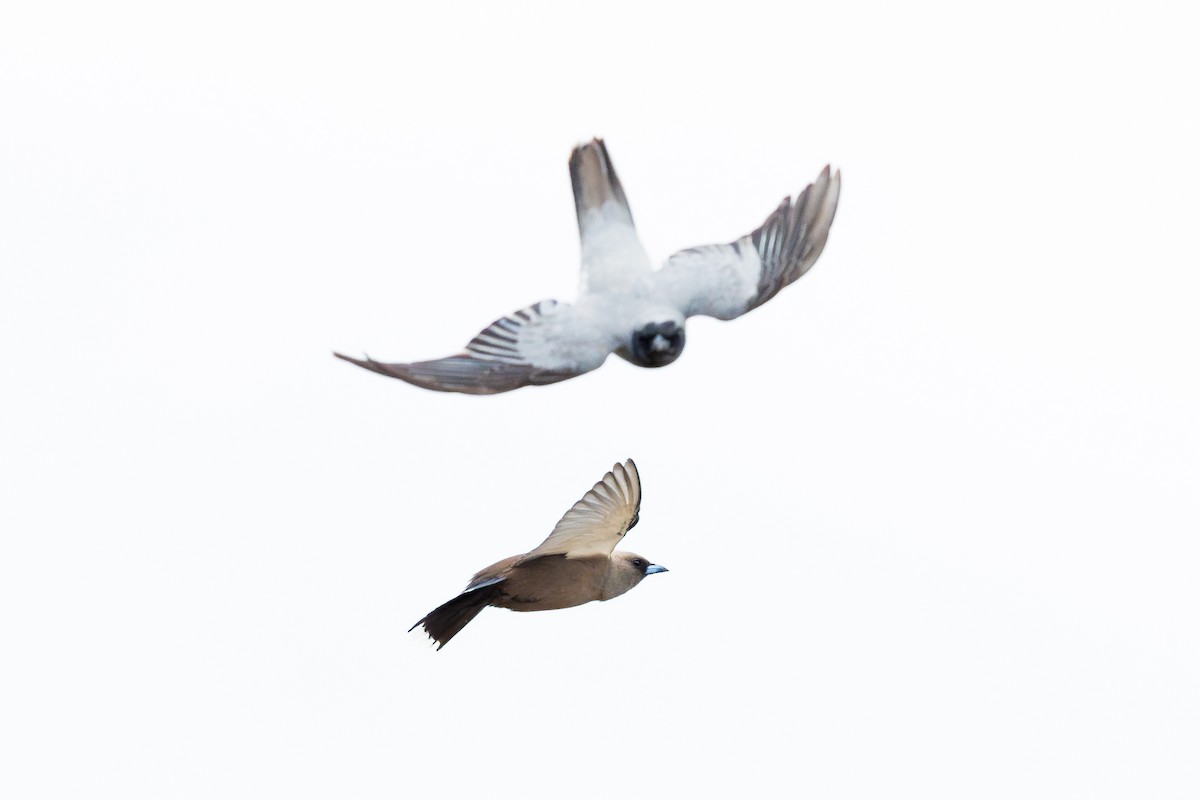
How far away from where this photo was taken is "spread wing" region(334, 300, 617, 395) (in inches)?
386

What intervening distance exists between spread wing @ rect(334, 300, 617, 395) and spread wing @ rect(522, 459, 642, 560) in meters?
0.91

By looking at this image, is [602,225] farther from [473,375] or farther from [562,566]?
[562,566]

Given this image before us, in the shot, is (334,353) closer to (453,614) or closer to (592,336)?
(592,336)

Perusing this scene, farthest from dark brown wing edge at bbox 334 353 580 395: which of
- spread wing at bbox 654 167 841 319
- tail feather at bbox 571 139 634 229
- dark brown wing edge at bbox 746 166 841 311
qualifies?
dark brown wing edge at bbox 746 166 841 311

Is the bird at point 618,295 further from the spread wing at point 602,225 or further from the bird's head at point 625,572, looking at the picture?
the bird's head at point 625,572

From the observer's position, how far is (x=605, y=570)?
11.4 metres

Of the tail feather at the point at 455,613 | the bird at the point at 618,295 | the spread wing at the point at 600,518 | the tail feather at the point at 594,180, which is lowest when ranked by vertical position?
the tail feather at the point at 455,613

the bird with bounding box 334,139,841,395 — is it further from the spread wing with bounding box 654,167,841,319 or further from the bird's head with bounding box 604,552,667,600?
the bird's head with bounding box 604,552,667,600

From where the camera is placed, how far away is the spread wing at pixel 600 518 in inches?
422

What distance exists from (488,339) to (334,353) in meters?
0.95

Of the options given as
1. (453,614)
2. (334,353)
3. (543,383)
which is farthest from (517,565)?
(334,353)

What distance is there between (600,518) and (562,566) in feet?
1.28

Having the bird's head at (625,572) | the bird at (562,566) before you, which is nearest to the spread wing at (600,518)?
the bird at (562,566)

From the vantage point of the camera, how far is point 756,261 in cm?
1073
